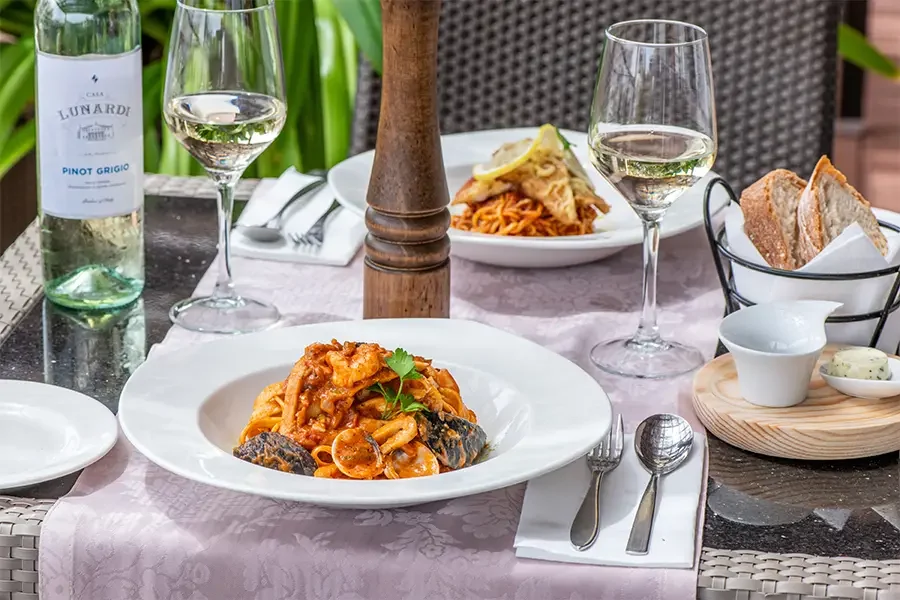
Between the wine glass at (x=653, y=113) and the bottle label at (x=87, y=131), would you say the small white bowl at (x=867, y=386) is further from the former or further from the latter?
the bottle label at (x=87, y=131)

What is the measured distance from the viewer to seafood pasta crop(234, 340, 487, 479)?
0.87m

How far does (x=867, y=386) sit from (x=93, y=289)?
28.1 inches

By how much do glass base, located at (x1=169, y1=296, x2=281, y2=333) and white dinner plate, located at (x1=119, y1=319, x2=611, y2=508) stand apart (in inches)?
5.7

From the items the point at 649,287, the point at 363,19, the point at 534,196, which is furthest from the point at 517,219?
the point at 363,19

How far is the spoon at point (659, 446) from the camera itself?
0.90m

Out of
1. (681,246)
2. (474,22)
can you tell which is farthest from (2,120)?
(681,246)

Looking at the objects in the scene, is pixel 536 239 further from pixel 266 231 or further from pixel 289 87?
pixel 289 87

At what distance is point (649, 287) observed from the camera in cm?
116

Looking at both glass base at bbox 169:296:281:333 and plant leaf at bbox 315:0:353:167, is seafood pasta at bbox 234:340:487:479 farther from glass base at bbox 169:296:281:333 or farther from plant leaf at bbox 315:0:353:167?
plant leaf at bbox 315:0:353:167

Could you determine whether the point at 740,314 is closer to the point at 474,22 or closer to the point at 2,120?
the point at 474,22

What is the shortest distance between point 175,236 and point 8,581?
0.62 m

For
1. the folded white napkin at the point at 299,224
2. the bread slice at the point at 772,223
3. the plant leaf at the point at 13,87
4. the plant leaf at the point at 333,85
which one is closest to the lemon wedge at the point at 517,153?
the folded white napkin at the point at 299,224

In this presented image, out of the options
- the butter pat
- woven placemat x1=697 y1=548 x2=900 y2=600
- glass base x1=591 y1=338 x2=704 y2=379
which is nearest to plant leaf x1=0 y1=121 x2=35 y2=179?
glass base x1=591 y1=338 x2=704 y2=379

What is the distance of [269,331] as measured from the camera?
1068mm
